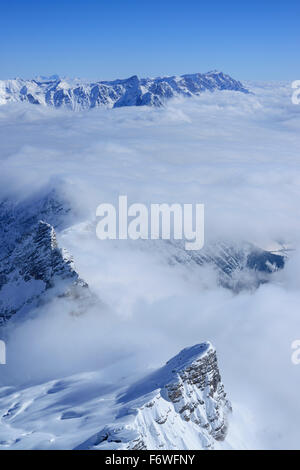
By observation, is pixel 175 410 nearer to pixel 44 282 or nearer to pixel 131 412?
pixel 131 412

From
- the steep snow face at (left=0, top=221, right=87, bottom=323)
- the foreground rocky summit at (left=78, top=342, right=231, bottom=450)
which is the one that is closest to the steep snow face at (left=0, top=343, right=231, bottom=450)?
the foreground rocky summit at (left=78, top=342, right=231, bottom=450)

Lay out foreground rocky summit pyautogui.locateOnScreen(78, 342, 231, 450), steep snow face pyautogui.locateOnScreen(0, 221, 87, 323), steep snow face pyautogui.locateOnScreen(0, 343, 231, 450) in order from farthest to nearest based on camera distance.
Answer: steep snow face pyautogui.locateOnScreen(0, 221, 87, 323) < steep snow face pyautogui.locateOnScreen(0, 343, 231, 450) < foreground rocky summit pyautogui.locateOnScreen(78, 342, 231, 450)

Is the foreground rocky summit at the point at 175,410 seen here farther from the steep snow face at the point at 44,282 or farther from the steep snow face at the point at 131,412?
the steep snow face at the point at 44,282

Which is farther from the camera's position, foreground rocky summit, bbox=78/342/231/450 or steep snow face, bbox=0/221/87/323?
steep snow face, bbox=0/221/87/323

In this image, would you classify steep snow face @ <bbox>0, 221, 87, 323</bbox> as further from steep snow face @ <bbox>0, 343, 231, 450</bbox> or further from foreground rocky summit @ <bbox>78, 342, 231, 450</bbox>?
foreground rocky summit @ <bbox>78, 342, 231, 450</bbox>

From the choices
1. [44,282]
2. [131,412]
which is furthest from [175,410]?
[44,282]

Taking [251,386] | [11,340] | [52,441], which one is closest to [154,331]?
[251,386]

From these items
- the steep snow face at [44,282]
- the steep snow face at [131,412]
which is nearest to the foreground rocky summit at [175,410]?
the steep snow face at [131,412]

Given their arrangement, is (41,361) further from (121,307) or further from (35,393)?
(121,307)
